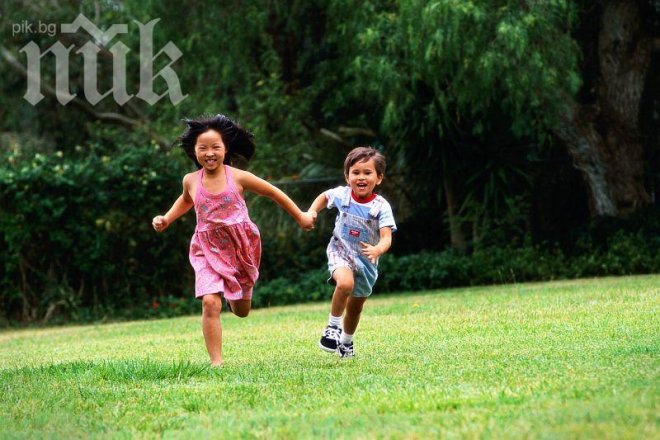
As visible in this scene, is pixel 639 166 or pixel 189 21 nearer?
pixel 639 166

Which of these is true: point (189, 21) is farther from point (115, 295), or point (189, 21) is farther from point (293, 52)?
point (115, 295)

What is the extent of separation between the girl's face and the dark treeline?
722 centimetres

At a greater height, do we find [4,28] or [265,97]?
[4,28]

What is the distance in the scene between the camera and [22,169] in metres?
16.0

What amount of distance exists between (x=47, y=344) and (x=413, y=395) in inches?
305

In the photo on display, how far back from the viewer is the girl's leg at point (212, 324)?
7.88 meters

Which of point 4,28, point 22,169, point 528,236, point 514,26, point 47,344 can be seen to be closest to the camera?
point 47,344

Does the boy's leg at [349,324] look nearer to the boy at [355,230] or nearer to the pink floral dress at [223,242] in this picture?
the boy at [355,230]

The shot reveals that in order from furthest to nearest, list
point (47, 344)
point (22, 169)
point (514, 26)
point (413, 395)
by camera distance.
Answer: point (22, 169) < point (514, 26) < point (47, 344) < point (413, 395)

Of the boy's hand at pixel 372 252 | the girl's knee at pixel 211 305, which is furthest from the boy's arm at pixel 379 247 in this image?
the girl's knee at pixel 211 305

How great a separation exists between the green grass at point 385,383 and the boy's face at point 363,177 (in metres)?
1.22

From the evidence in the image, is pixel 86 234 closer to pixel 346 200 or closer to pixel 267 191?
pixel 267 191

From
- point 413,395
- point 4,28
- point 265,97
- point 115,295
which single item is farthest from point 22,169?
point 413,395

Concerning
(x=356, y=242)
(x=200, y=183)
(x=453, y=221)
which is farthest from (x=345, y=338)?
(x=453, y=221)
